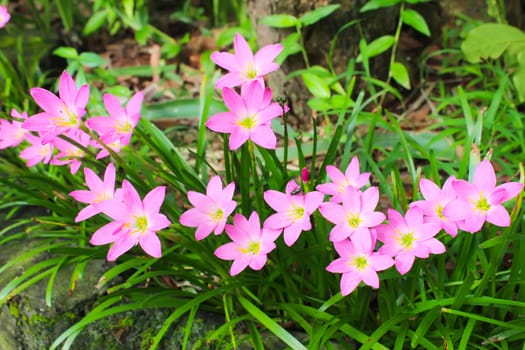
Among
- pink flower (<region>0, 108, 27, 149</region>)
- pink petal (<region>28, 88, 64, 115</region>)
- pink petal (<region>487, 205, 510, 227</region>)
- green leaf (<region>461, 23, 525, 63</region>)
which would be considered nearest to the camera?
pink petal (<region>487, 205, 510, 227</region>)

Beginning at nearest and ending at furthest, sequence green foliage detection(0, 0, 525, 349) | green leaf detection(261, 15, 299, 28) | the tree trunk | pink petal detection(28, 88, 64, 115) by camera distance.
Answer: pink petal detection(28, 88, 64, 115)
green foliage detection(0, 0, 525, 349)
green leaf detection(261, 15, 299, 28)
the tree trunk

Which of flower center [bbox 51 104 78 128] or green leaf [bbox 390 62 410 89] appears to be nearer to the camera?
flower center [bbox 51 104 78 128]

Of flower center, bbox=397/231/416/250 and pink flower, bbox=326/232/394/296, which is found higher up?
flower center, bbox=397/231/416/250

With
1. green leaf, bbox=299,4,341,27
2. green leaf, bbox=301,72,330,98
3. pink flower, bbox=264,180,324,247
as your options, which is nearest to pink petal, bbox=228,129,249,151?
pink flower, bbox=264,180,324,247

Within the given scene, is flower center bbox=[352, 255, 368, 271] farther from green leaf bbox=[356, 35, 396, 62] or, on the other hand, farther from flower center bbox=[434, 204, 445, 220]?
green leaf bbox=[356, 35, 396, 62]

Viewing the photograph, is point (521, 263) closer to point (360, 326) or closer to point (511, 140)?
point (360, 326)

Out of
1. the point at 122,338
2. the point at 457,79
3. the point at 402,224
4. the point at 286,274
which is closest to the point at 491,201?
the point at 402,224
